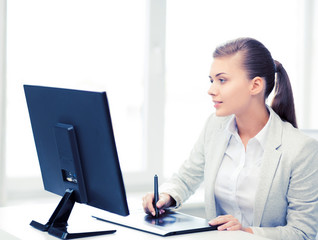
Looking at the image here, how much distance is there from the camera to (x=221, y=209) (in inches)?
84.3

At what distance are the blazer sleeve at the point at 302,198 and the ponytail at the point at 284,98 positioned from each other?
0.69 feet

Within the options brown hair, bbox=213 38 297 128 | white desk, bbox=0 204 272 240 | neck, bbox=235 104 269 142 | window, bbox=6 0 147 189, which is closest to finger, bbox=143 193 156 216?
white desk, bbox=0 204 272 240

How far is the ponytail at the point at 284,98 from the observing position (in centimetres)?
214

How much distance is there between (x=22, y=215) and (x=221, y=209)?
84 cm

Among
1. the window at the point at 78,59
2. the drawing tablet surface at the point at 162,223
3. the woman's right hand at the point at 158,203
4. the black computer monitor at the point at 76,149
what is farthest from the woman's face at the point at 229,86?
the window at the point at 78,59

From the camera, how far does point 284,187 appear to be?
1.95 metres

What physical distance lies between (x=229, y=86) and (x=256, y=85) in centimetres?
12

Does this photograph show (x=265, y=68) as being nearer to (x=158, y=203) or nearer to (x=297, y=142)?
(x=297, y=142)

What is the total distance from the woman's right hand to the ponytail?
0.62 meters

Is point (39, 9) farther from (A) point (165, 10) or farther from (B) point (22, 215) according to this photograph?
(B) point (22, 215)

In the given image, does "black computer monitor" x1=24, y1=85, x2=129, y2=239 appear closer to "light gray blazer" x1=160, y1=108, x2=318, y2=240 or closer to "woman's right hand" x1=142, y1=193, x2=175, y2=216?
"woman's right hand" x1=142, y1=193, x2=175, y2=216

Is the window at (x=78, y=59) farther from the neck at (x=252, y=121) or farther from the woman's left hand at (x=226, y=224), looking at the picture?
the woman's left hand at (x=226, y=224)

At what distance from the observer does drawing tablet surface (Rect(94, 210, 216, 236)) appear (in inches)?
61.1

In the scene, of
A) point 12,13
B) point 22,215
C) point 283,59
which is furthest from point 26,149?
point 283,59
